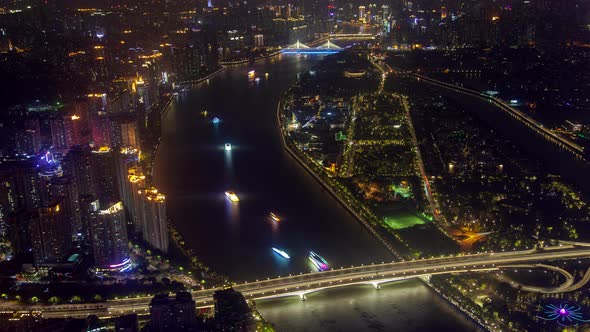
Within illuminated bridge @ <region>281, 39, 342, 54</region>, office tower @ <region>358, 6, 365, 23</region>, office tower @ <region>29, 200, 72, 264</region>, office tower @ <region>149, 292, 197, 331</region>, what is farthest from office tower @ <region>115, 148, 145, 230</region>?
office tower @ <region>358, 6, 365, 23</region>

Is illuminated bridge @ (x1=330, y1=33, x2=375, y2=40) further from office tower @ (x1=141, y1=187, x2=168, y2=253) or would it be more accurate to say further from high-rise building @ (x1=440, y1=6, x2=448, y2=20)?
office tower @ (x1=141, y1=187, x2=168, y2=253)

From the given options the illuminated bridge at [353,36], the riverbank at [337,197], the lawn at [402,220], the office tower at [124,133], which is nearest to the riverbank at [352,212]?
the riverbank at [337,197]

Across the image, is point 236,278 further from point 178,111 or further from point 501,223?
point 178,111

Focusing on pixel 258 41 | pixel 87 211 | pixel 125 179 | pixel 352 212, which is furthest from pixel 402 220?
pixel 258 41

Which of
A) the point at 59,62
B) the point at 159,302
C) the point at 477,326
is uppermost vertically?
the point at 59,62

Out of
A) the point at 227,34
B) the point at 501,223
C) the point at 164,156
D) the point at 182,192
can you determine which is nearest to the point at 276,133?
the point at 164,156

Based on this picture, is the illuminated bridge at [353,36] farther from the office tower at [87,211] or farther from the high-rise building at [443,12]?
the office tower at [87,211]
